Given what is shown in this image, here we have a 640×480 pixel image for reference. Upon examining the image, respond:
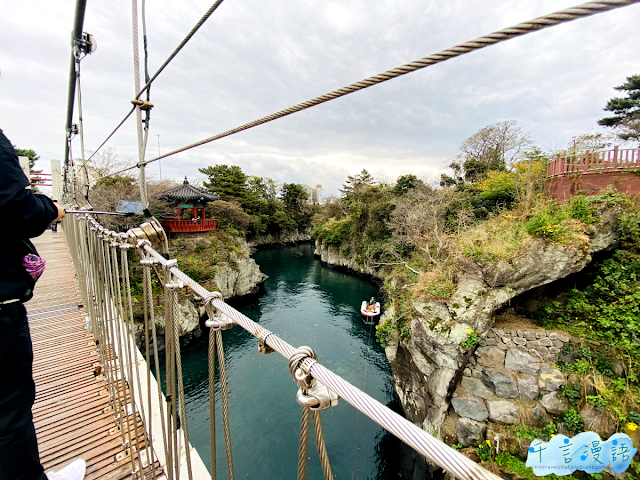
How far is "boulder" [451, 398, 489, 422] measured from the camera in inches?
196

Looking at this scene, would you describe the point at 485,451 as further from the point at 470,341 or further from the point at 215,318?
the point at 215,318

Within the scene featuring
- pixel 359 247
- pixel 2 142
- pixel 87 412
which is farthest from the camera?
pixel 359 247

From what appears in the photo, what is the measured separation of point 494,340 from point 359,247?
39.6 feet

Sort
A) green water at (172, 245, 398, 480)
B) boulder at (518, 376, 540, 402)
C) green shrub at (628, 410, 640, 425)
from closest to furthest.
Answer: green shrub at (628, 410, 640, 425)
boulder at (518, 376, 540, 402)
green water at (172, 245, 398, 480)

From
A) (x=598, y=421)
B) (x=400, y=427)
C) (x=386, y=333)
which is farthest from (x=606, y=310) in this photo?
(x=400, y=427)

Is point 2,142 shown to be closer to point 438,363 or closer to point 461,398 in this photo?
point 438,363

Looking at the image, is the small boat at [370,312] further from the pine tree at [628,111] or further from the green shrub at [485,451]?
A: the pine tree at [628,111]

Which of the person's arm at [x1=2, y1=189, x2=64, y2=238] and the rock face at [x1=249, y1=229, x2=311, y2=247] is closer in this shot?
the person's arm at [x1=2, y1=189, x2=64, y2=238]

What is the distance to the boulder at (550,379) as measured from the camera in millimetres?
4926

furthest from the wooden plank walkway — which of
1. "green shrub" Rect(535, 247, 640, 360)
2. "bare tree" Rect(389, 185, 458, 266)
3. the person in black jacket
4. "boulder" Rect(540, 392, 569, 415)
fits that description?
"bare tree" Rect(389, 185, 458, 266)

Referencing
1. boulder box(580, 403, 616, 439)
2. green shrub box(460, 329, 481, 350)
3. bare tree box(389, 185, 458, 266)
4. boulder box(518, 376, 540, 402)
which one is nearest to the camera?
boulder box(580, 403, 616, 439)

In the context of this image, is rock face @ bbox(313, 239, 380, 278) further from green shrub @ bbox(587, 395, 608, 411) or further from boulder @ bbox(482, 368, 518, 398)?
green shrub @ bbox(587, 395, 608, 411)

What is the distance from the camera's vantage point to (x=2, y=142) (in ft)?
2.89

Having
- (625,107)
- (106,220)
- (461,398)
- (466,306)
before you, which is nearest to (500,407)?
(461,398)
